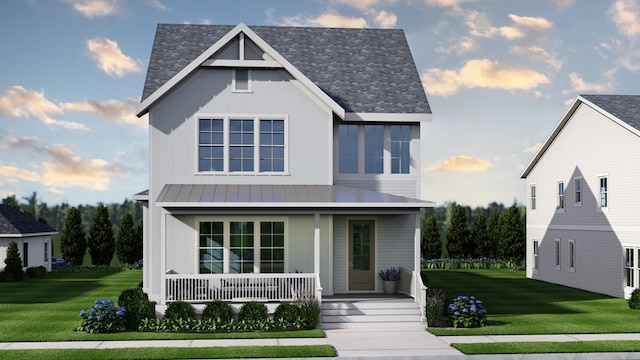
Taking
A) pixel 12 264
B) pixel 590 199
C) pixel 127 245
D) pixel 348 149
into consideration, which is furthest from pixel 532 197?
pixel 12 264

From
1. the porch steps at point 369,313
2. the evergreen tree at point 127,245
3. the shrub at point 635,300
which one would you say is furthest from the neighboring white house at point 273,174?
the evergreen tree at point 127,245

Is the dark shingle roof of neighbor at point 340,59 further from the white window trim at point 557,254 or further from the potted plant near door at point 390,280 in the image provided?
the white window trim at point 557,254

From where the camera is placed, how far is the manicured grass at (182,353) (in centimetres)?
1780

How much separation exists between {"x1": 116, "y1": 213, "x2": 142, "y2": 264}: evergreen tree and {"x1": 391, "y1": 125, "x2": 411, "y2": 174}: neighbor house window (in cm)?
3080

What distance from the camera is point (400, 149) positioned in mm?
27688

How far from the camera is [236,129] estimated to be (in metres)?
26.2

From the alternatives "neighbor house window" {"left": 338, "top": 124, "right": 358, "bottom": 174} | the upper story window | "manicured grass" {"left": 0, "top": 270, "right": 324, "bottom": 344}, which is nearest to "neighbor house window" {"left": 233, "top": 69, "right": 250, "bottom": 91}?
the upper story window

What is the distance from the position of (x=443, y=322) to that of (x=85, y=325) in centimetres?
1082

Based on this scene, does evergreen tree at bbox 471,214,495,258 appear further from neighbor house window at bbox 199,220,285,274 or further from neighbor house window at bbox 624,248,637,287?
neighbor house window at bbox 199,220,285,274

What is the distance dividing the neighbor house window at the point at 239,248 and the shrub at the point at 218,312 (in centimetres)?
323

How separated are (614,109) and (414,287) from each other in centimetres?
1481

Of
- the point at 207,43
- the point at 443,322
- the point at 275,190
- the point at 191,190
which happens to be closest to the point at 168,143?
the point at 191,190

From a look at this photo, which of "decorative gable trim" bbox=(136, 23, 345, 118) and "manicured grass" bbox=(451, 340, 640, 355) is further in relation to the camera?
"decorative gable trim" bbox=(136, 23, 345, 118)

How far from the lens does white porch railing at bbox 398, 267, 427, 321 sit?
75.8 ft
